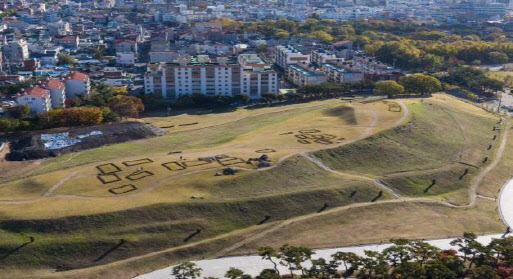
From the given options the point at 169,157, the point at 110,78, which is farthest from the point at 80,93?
the point at 169,157

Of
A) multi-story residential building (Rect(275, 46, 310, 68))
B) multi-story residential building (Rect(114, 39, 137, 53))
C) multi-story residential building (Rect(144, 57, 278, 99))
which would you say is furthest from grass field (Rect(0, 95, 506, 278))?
multi-story residential building (Rect(114, 39, 137, 53))

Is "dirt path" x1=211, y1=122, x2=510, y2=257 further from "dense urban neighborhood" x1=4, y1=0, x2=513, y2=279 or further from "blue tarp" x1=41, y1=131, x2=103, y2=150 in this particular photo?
"blue tarp" x1=41, y1=131, x2=103, y2=150

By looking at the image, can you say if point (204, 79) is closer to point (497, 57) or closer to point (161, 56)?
point (161, 56)

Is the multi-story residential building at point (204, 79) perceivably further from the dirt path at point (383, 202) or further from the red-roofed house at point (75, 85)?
the dirt path at point (383, 202)

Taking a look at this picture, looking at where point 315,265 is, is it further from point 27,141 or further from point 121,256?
point 27,141

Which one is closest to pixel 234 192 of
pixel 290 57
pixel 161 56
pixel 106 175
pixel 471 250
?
pixel 106 175
